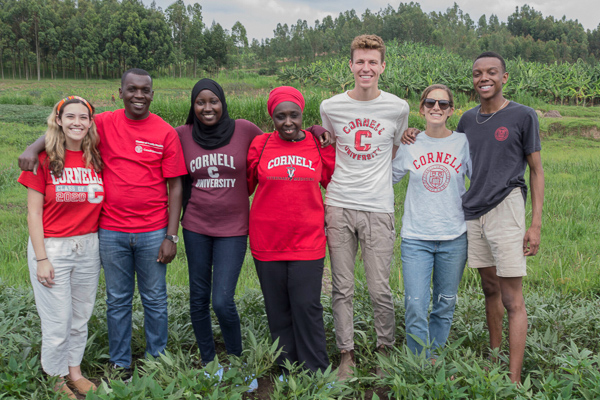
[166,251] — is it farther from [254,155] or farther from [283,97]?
[283,97]

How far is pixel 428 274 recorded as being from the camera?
3.00 m

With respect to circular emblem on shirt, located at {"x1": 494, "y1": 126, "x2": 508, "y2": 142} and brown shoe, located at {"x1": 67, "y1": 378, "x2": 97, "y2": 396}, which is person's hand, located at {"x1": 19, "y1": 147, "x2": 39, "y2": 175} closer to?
brown shoe, located at {"x1": 67, "y1": 378, "x2": 97, "y2": 396}

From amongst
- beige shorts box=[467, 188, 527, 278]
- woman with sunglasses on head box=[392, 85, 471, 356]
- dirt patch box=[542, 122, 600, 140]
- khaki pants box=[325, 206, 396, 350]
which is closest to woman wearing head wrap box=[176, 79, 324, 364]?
khaki pants box=[325, 206, 396, 350]

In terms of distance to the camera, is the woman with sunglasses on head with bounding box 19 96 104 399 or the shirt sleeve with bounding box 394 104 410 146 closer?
the woman with sunglasses on head with bounding box 19 96 104 399

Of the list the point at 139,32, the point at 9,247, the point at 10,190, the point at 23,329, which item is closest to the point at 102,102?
the point at 10,190

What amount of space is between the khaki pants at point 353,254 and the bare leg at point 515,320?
2.35ft

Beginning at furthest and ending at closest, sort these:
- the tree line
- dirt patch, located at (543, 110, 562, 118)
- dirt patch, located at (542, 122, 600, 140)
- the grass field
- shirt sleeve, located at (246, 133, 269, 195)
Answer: the tree line
dirt patch, located at (543, 110, 562, 118)
dirt patch, located at (542, 122, 600, 140)
shirt sleeve, located at (246, 133, 269, 195)
the grass field

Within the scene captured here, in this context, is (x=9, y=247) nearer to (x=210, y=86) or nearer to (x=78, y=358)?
(x=78, y=358)

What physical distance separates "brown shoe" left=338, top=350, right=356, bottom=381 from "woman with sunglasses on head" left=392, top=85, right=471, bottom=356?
0.43 meters

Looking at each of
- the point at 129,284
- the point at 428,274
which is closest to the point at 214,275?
the point at 129,284

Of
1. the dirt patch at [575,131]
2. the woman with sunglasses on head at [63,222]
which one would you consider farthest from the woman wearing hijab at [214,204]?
the dirt patch at [575,131]

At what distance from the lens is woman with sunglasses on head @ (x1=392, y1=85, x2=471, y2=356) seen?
295 centimetres

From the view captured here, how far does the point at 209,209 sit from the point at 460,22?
317 feet

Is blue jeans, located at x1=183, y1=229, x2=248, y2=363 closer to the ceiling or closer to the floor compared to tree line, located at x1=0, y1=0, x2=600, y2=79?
closer to the floor
